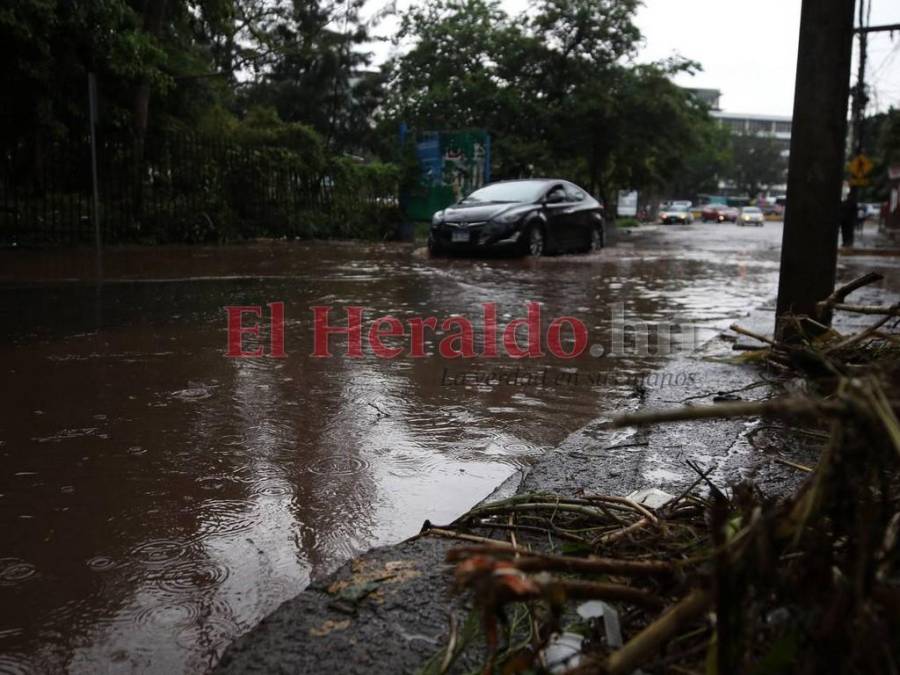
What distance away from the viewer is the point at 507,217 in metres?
13.6

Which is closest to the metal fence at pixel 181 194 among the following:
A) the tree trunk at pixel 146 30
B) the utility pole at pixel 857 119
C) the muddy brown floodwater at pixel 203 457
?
the tree trunk at pixel 146 30

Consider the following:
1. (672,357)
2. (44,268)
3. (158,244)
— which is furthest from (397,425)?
(158,244)

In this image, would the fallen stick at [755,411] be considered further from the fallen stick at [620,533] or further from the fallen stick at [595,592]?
the fallen stick at [620,533]

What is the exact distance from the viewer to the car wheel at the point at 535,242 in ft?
45.7

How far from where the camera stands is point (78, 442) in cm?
360

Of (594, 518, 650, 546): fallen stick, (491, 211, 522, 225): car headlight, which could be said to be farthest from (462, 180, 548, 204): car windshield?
(594, 518, 650, 546): fallen stick

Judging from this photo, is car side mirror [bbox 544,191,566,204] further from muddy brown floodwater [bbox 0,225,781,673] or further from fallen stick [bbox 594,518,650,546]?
fallen stick [bbox 594,518,650,546]

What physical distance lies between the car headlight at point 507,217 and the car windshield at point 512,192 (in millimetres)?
706

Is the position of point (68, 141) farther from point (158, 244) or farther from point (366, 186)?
point (366, 186)

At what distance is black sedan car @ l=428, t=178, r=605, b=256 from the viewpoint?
13500 mm

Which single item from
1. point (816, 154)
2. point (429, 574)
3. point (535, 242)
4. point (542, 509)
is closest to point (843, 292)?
point (816, 154)

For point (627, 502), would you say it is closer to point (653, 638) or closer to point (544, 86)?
point (653, 638)

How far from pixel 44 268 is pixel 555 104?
60.6 feet

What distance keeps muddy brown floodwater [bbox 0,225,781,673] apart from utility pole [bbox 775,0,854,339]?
3.70 feet
